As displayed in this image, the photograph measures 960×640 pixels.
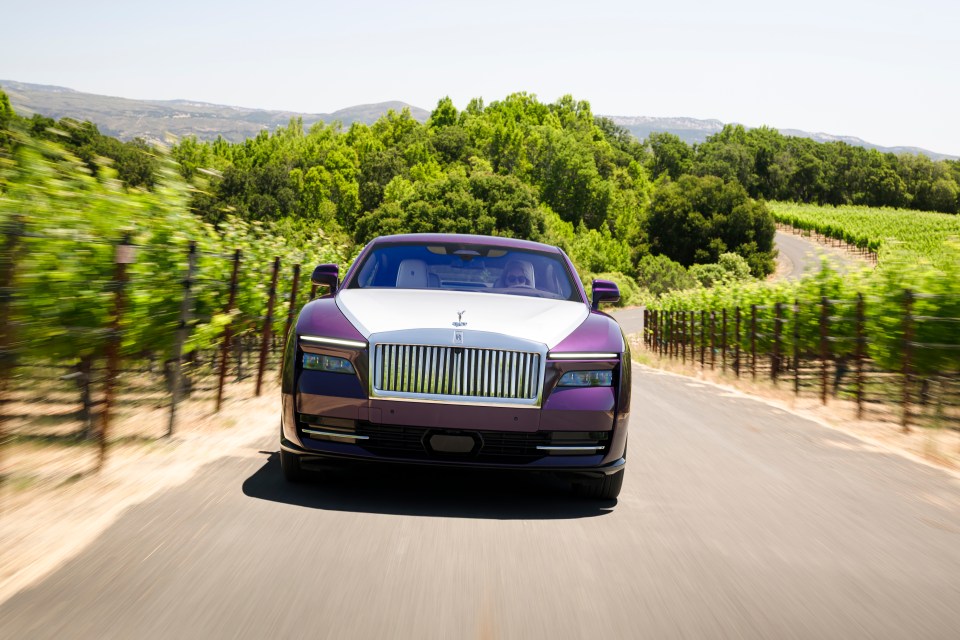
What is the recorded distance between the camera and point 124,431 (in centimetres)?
775

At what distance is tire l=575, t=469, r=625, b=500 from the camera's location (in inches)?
213

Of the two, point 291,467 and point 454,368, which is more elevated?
A: point 454,368

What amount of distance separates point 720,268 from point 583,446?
8531cm

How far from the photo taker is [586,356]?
5.11 meters

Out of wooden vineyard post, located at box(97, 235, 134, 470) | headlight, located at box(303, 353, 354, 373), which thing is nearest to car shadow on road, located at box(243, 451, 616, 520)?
headlight, located at box(303, 353, 354, 373)

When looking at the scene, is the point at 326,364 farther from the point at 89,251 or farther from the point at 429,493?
the point at 89,251

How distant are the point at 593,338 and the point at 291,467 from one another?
193 cm

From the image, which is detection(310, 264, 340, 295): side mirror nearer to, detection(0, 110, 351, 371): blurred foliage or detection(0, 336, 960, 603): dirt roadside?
detection(0, 110, 351, 371): blurred foliage

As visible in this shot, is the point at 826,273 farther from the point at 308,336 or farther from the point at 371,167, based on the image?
the point at 371,167

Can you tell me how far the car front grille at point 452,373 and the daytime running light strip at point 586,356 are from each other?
0.15 metres

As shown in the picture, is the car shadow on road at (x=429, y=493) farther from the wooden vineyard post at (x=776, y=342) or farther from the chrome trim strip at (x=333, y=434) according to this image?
the wooden vineyard post at (x=776, y=342)

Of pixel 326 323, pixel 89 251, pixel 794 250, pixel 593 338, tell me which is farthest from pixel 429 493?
pixel 794 250

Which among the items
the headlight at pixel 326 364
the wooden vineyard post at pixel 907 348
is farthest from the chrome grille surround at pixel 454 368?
the wooden vineyard post at pixel 907 348

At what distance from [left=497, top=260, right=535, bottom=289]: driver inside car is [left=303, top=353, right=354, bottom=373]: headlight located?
1.79 meters
